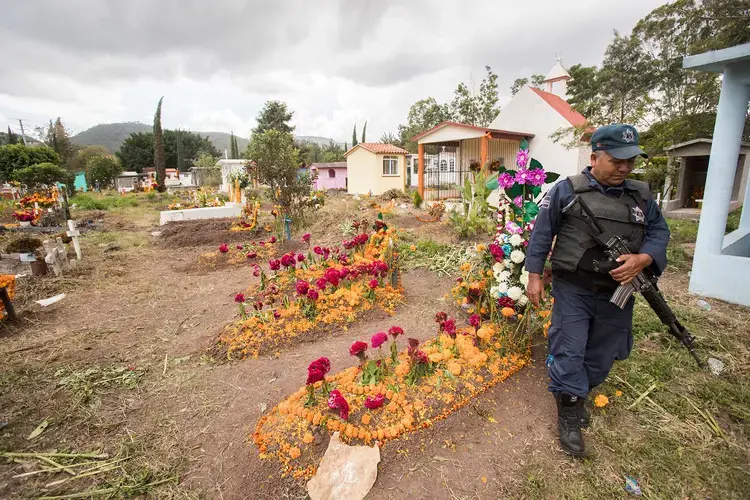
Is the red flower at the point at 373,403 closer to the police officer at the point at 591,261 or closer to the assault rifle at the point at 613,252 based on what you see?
the police officer at the point at 591,261

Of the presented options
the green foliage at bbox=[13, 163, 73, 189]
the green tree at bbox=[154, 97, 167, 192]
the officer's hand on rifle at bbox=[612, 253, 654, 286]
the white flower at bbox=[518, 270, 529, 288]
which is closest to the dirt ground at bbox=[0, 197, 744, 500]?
the white flower at bbox=[518, 270, 529, 288]

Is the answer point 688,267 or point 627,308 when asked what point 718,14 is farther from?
point 627,308

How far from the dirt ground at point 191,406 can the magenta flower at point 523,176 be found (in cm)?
157

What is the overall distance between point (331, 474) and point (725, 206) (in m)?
5.10

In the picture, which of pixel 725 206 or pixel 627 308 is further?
pixel 725 206

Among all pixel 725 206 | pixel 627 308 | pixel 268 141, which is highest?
pixel 268 141

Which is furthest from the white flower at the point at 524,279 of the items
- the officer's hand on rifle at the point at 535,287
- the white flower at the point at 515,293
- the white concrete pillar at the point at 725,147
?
the white concrete pillar at the point at 725,147

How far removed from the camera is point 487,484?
185cm

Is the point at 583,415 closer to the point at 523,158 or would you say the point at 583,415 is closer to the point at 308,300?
the point at 523,158

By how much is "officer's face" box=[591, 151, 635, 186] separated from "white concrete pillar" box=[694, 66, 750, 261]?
9.95ft

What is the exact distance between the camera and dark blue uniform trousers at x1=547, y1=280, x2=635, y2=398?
80.4 inches

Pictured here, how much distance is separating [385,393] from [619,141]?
6.90 feet

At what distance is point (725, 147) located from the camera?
12.8 ft

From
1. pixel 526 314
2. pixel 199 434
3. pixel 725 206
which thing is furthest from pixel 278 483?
pixel 725 206
